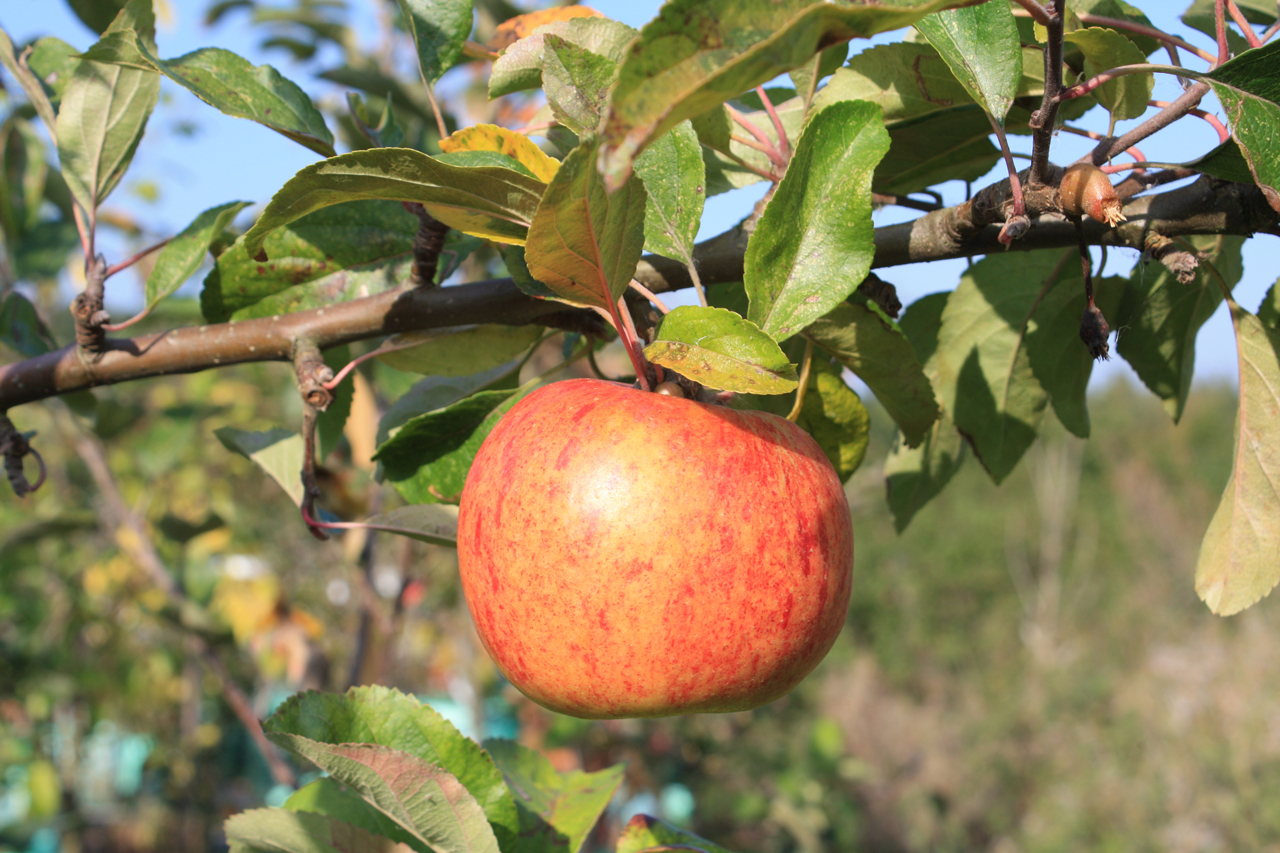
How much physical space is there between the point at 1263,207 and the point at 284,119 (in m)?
Answer: 0.52

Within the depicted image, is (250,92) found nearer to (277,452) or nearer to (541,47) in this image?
(541,47)

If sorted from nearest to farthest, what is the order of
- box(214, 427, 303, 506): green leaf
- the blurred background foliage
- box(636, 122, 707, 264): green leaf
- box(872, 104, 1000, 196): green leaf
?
box(636, 122, 707, 264): green leaf < box(872, 104, 1000, 196): green leaf < box(214, 427, 303, 506): green leaf < the blurred background foliage

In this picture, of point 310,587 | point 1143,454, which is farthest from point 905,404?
point 1143,454

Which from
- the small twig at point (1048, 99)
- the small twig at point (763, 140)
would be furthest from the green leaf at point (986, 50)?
the small twig at point (763, 140)

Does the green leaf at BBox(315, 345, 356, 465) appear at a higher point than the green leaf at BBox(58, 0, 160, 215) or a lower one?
lower

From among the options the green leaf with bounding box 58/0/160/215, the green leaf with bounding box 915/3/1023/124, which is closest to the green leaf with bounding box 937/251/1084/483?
the green leaf with bounding box 915/3/1023/124

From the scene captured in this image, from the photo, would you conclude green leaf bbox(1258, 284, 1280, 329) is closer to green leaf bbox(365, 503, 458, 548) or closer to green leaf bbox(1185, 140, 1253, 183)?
green leaf bbox(1185, 140, 1253, 183)

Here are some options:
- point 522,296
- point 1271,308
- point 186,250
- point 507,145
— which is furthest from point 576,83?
point 1271,308

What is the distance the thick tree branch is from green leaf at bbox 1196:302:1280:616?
0.42ft

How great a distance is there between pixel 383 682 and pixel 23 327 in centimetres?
136

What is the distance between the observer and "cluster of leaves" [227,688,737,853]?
0.40m

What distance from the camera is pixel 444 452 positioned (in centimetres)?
53

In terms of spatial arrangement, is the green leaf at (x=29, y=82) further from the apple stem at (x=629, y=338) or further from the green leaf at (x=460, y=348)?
the apple stem at (x=629, y=338)

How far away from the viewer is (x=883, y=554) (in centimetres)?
978
